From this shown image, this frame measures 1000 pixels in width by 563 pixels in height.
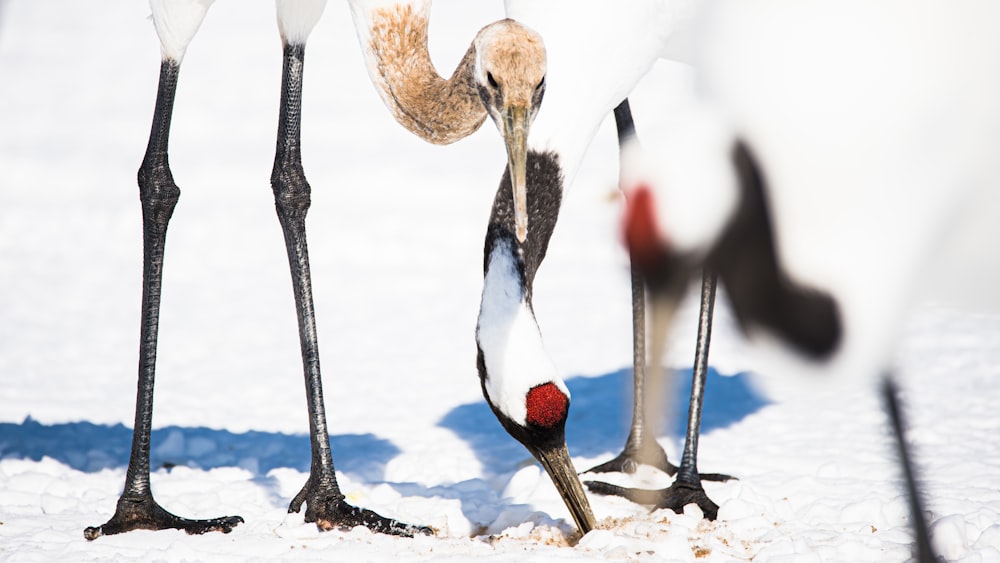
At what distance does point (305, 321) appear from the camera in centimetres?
397

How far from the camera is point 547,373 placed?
3121 millimetres

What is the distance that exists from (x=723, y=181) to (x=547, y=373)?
716 mm

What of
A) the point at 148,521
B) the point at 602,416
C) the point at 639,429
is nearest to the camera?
the point at 148,521

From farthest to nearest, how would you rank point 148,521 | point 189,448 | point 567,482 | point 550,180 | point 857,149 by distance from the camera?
1. point 189,448
2. point 148,521
3. point 550,180
4. point 567,482
5. point 857,149

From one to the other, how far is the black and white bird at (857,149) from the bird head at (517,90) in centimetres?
59

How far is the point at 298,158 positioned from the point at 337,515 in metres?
1.23

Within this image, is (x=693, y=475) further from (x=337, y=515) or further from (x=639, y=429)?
(x=337, y=515)

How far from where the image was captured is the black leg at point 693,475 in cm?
405

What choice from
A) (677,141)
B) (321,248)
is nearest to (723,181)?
(677,141)

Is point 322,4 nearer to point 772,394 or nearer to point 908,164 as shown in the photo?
point 908,164

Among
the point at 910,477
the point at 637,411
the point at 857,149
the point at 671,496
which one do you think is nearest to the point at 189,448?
the point at 637,411

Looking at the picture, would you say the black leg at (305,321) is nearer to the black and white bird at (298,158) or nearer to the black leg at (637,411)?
the black and white bird at (298,158)

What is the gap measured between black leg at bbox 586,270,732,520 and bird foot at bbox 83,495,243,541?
51.6 inches

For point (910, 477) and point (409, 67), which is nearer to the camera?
point (910, 477)
